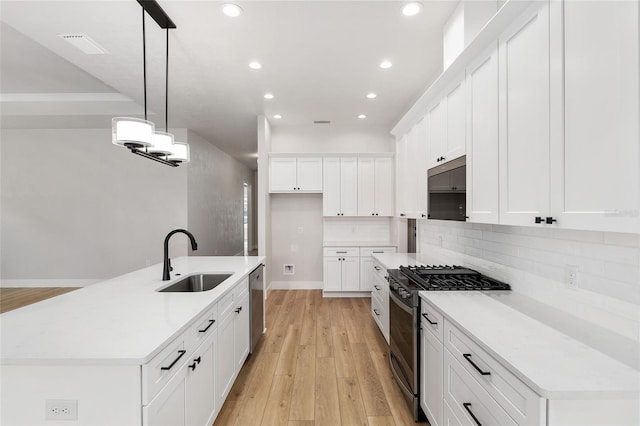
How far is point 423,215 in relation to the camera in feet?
9.21

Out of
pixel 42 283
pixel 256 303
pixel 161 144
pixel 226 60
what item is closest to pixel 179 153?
pixel 161 144

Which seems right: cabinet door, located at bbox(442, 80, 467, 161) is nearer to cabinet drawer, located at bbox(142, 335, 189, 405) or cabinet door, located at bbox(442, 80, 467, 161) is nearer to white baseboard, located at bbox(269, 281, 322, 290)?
cabinet drawer, located at bbox(142, 335, 189, 405)

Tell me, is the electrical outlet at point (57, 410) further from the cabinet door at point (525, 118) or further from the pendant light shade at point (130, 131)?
the cabinet door at point (525, 118)

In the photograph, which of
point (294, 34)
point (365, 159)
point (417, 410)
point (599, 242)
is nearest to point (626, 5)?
point (599, 242)

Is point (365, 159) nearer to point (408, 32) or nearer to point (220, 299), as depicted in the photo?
point (408, 32)

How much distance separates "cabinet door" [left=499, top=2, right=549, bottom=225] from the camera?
1.29 metres

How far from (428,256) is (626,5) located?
2.83 m

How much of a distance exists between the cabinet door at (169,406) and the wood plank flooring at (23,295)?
5131 millimetres

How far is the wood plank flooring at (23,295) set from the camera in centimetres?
455

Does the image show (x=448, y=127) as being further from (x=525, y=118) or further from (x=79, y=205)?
(x=79, y=205)

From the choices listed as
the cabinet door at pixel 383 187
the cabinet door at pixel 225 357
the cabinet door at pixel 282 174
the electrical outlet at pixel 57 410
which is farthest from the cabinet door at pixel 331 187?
the electrical outlet at pixel 57 410

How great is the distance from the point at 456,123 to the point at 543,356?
164cm

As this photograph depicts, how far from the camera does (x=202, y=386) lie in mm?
1631

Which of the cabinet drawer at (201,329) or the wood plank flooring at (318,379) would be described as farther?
the wood plank flooring at (318,379)
